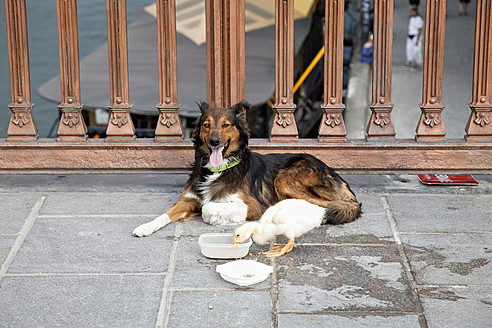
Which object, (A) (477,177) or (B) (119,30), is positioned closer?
(B) (119,30)

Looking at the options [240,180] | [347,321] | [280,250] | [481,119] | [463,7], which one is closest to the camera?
[347,321]

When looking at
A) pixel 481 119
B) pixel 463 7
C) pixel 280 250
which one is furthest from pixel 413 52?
pixel 280 250

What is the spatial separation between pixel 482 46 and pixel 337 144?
132 centimetres

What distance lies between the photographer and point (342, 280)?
13.4 ft

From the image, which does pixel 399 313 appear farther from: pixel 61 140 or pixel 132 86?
pixel 132 86

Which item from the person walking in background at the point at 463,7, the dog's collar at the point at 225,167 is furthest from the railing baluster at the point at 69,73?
the person walking in background at the point at 463,7

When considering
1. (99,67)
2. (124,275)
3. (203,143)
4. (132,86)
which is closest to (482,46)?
(203,143)

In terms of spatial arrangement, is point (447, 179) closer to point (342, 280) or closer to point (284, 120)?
point (284, 120)

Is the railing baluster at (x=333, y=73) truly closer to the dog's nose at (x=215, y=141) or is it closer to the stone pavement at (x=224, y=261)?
the stone pavement at (x=224, y=261)

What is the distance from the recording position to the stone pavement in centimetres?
370

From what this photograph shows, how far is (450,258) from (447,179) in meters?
1.47

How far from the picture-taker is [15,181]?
5.84 m

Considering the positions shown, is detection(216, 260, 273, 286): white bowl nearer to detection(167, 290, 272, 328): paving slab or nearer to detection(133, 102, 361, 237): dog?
detection(167, 290, 272, 328): paving slab

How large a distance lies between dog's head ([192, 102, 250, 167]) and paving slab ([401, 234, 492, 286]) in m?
1.35
